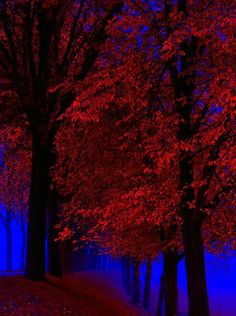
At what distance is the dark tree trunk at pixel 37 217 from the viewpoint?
1939 centimetres

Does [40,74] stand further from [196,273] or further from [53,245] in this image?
[53,245]

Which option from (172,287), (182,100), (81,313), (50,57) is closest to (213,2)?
(182,100)

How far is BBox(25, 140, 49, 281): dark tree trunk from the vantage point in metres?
19.4

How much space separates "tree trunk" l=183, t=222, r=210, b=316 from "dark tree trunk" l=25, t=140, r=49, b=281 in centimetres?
679

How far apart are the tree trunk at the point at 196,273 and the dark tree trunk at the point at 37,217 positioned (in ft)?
22.3

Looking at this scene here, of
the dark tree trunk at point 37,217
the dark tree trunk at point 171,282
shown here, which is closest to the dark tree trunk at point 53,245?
the dark tree trunk at point 37,217

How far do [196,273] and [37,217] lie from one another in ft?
24.0

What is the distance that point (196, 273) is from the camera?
15.0m

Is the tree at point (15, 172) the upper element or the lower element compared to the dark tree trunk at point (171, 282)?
upper

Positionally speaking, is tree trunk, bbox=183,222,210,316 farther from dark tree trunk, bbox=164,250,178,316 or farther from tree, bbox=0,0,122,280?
dark tree trunk, bbox=164,250,178,316

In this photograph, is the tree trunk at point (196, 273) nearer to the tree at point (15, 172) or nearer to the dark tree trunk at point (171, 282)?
the tree at point (15, 172)

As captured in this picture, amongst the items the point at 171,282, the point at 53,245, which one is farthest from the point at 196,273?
the point at 53,245

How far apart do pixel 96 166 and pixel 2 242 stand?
14102 cm

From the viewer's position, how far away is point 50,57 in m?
18.8
